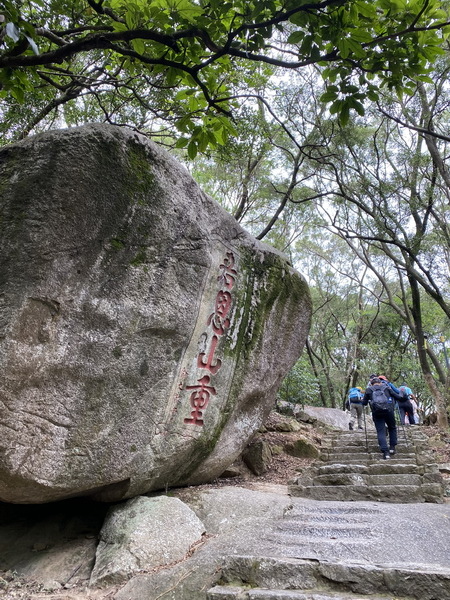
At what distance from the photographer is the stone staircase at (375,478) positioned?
19.7 ft

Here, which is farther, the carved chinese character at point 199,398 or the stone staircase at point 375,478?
the stone staircase at point 375,478

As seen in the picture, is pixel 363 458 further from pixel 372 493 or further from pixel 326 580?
pixel 326 580

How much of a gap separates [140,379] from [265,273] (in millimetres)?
2753

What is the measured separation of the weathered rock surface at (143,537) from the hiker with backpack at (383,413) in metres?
4.36

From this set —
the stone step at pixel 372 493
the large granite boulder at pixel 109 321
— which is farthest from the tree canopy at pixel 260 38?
the stone step at pixel 372 493

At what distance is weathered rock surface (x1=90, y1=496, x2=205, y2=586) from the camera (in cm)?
379

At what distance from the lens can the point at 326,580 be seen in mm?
3221

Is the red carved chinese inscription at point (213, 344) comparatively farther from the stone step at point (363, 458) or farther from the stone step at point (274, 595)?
the stone step at point (363, 458)

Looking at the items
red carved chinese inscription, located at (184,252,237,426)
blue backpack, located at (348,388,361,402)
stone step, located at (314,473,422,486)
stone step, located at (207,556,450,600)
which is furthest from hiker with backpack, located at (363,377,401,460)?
stone step, located at (207,556,450,600)

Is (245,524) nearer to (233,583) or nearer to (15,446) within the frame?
(233,583)

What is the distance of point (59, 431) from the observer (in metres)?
4.14

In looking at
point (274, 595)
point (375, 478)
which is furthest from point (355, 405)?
point (274, 595)

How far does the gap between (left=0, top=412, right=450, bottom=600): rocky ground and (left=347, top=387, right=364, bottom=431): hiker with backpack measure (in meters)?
1.15

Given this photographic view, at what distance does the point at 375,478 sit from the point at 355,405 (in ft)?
22.4
